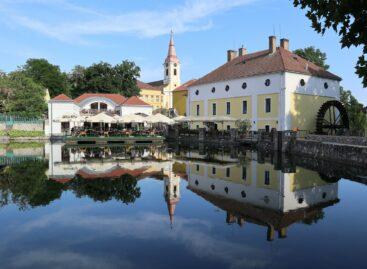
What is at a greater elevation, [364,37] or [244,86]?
[244,86]

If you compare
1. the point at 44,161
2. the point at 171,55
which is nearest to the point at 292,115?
the point at 44,161

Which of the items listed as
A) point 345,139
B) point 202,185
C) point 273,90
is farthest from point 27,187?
point 273,90

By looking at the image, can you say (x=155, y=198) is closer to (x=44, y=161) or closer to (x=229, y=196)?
(x=229, y=196)

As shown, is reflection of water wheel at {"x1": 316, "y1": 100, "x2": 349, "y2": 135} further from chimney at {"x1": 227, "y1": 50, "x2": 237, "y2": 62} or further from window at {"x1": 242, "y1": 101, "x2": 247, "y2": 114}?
chimney at {"x1": 227, "y1": 50, "x2": 237, "y2": 62}

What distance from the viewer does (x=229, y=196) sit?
39.6 ft

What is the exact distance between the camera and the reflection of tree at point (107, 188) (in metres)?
11.6

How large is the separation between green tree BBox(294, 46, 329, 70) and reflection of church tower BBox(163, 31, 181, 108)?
42536 mm

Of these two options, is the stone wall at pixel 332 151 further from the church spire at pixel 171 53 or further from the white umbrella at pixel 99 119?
the church spire at pixel 171 53

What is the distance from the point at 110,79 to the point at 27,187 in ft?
156

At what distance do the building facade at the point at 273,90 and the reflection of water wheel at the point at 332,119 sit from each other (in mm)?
1514

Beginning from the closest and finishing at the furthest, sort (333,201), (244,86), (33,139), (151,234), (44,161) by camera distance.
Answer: (151,234)
(333,201)
(44,161)
(244,86)
(33,139)

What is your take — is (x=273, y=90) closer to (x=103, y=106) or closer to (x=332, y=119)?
(x=332, y=119)

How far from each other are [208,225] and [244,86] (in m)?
31.2

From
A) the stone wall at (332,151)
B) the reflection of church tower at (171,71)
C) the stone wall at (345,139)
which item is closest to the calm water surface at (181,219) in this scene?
the stone wall at (332,151)
